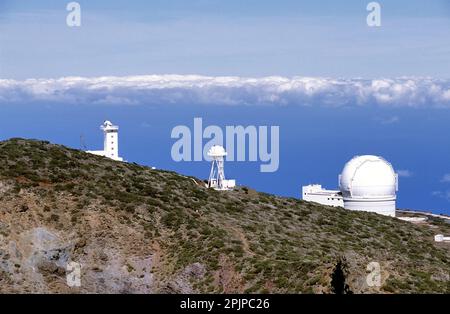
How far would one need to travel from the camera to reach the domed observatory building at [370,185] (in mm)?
79500

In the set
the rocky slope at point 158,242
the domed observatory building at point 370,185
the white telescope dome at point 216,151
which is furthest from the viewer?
the domed observatory building at point 370,185

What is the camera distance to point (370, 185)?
79.7 metres

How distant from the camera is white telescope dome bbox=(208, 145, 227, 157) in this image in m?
72.0

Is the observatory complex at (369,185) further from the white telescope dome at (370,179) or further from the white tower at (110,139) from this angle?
the white tower at (110,139)

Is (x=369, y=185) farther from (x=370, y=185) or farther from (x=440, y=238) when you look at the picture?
(x=440, y=238)

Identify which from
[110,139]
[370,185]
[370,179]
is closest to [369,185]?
[370,185]

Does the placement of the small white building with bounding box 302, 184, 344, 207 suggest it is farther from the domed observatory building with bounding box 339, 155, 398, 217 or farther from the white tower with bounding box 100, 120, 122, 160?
the white tower with bounding box 100, 120, 122, 160

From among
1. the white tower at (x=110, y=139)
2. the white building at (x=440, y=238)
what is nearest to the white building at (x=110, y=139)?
the white tower at (x=110, y=139)

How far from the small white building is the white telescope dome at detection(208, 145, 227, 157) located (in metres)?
17.0

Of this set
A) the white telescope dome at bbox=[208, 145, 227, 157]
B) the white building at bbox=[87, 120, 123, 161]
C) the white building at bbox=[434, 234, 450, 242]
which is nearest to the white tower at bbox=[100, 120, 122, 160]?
the white building at bbox=[87, 120, 123, 161]

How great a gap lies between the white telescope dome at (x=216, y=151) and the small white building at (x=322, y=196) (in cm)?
1701

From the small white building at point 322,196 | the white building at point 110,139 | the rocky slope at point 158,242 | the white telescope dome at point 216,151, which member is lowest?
the rocky slope at point 158,242

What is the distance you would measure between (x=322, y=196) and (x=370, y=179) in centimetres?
966
